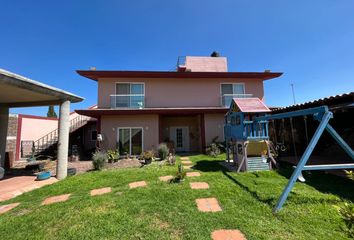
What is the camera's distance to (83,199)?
535cm

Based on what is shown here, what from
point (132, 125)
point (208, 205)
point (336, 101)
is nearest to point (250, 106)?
point (336, 101)

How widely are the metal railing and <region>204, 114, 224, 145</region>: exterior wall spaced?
12856 mm

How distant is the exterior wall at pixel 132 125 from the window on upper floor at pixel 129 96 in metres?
0.97

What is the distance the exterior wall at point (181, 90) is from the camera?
14.2 meters

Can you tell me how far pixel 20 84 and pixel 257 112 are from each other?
9.17m

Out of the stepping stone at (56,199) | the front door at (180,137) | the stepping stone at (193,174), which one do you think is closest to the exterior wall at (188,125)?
the front door at (180,137)

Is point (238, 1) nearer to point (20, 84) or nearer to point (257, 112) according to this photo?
point (257, 112)

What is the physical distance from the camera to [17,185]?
285 inches

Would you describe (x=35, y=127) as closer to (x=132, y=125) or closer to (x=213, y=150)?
(x=132, y=125)

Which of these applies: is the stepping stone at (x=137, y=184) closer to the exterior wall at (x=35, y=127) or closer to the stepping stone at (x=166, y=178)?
the stepping stone at (x=166, y=178)

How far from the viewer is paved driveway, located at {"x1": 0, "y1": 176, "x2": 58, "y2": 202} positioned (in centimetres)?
630

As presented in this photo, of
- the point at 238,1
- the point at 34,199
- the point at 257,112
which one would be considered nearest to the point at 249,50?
the point at 238,1

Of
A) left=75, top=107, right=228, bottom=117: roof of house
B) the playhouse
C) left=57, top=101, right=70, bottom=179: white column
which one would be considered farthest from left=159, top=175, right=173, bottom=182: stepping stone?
left=75, top=107, right=228, bottom=117: roof of house

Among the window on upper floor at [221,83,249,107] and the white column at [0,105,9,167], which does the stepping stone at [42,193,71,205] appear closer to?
the white column at [0,105,9,167]
